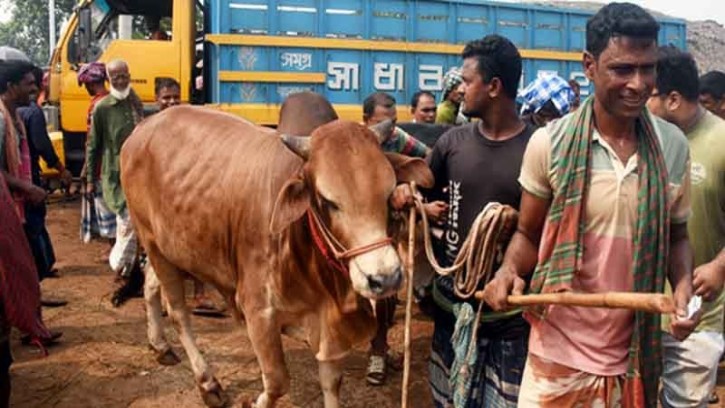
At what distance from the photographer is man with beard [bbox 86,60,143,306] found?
5789 millimetres

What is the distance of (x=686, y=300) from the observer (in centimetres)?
188

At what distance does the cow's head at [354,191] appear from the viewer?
8.14 feet

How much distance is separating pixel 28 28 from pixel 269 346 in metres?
34.9

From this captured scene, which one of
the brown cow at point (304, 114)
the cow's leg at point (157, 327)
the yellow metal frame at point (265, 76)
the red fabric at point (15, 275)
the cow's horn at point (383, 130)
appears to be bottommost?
the cow's leg at point (157, 327)

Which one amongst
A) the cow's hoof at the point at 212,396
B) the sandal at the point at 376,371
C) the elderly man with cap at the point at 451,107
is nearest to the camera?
the cow's hoof at the point at 212,396

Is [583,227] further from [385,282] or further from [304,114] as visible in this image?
[304,114]

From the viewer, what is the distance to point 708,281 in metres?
1.91

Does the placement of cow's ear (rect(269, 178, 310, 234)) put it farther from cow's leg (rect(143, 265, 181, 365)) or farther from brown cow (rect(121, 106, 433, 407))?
cow's leg (rect(143, 265, 181, 365))

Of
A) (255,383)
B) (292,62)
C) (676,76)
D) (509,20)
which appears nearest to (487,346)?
(676,76)

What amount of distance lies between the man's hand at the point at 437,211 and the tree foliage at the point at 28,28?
3126 cm

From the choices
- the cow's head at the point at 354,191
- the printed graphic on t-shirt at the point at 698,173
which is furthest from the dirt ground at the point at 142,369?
the printed graphic on t-shirt at the point at 698,173

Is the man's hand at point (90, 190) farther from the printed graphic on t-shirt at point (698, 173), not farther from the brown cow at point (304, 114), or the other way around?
the printed graphic on t-shirt at point (698, 173)

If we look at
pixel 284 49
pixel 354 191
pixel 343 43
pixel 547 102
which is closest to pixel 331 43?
pixel 343 43

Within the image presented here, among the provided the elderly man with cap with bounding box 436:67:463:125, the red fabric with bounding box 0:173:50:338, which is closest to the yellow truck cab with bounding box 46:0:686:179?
the elderly man with cap with bounding box 436:67:463:125
